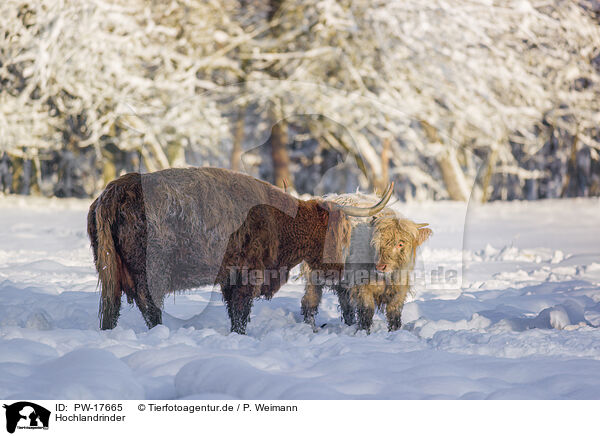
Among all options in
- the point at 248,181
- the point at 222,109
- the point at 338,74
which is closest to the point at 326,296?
the point at 248,181

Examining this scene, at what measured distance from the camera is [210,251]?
3.98m

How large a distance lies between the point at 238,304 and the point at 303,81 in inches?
356

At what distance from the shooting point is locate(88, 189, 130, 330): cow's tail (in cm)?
387

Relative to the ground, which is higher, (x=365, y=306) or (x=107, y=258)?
(x=107, y=258)

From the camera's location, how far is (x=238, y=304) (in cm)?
413

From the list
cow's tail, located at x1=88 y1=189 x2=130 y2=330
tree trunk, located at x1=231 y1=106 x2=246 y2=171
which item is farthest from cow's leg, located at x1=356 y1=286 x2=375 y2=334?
tree trunk, located at x1=231 y1=106 x2=246 y2=171

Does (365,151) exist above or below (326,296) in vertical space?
above

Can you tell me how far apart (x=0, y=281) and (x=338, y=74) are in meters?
9.30

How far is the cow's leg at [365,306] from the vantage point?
4324mm

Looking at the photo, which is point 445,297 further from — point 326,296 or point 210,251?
point 210,251
